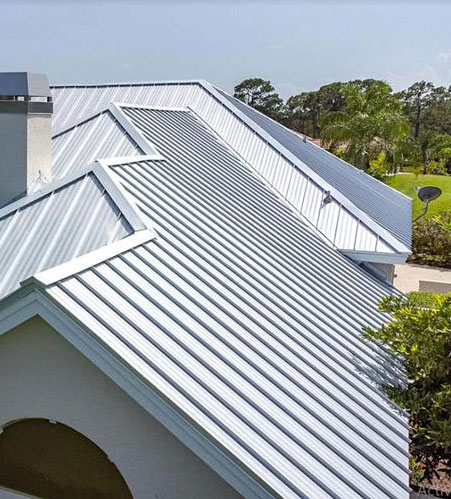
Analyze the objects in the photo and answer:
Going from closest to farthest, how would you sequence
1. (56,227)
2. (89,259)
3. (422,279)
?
(89,259) < (56,227) < (422,279)

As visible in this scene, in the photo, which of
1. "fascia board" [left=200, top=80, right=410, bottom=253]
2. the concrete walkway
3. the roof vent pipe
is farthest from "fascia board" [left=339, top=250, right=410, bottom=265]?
the concrete walkway

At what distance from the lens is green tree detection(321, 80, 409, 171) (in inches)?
1718

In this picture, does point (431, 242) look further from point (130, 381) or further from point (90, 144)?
point (130, 381)

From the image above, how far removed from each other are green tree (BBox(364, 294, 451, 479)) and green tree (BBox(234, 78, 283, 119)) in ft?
282

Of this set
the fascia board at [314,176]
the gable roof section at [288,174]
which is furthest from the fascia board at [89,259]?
the fascia board at [314,176]

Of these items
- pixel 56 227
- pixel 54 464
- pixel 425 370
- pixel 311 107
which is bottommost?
pixel 54 464

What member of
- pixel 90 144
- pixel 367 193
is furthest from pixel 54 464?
pixel 367 193

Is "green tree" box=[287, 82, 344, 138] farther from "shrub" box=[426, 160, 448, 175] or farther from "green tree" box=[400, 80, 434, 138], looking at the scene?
"shrub" box=[426, 160, 448, 175]

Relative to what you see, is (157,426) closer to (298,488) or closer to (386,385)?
(298,488)

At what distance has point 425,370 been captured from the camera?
25.8 feet

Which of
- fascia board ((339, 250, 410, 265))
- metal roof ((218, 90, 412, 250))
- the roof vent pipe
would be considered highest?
metal roof ((218, 90, 412, 250))

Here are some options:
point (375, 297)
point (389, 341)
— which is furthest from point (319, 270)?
point (389, 341)

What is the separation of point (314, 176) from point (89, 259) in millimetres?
8921

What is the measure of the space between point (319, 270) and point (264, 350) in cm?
377
